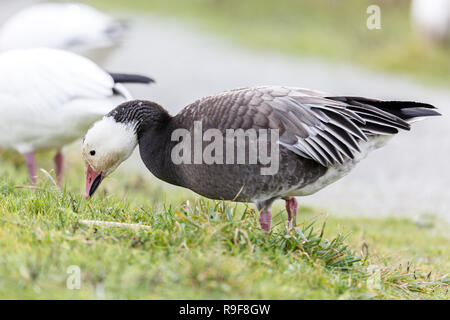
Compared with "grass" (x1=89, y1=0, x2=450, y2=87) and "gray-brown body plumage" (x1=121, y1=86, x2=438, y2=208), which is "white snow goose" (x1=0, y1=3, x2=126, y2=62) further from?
"grass" (x1=89, y1=0, x2=450, y2=87)

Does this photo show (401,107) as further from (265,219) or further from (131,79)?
(131,79)

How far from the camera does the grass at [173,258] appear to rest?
143 inches

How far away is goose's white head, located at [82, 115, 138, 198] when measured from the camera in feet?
16.8

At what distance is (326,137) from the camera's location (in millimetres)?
4848

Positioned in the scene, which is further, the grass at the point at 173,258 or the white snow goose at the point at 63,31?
the white snow goose at the point at 63,31

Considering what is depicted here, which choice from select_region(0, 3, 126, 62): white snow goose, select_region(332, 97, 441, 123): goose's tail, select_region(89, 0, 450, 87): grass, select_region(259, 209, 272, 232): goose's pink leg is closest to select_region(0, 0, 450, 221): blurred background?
select_region(89, 0, 450, 87): grass

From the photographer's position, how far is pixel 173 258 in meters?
3.89

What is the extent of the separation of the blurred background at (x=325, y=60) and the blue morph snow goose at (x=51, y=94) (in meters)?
3.03

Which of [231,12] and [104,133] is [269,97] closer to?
[104,133]

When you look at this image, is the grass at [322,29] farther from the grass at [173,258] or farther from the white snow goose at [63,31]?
the grass at [173,258]

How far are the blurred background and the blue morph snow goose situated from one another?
3.03 meters

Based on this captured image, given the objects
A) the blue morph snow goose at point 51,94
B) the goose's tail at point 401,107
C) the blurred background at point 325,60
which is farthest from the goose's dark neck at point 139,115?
the blurred background at point 325,60

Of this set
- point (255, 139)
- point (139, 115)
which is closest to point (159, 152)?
point (139, 115)

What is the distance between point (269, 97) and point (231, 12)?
12815 mm
